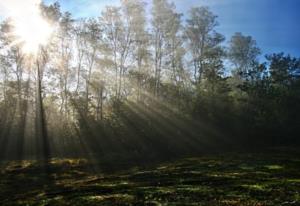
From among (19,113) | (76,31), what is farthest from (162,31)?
(19,113)

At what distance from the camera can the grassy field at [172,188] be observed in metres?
19.5

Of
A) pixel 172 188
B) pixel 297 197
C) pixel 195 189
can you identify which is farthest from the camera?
pixel 172 188

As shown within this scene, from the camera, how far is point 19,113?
196 ft

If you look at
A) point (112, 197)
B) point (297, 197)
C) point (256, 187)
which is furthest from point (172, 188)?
point (297, 197)

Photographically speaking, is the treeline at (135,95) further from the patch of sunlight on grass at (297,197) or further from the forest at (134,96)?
the patch of sunlight on grass at (297,197)

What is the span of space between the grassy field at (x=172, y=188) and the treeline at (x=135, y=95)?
1913cm

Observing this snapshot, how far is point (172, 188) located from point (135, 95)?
4393cm

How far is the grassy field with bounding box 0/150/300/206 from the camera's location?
64.0 feet

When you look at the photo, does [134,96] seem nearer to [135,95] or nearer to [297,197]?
[135,95]

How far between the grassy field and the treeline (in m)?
19.1

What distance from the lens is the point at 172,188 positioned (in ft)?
76.6

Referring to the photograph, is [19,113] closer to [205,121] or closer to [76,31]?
[76,31]

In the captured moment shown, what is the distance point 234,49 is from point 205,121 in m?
23.7

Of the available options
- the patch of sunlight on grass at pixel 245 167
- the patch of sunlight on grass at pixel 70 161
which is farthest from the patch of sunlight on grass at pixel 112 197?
the patch of sunlight on grass at pixel 70 161
